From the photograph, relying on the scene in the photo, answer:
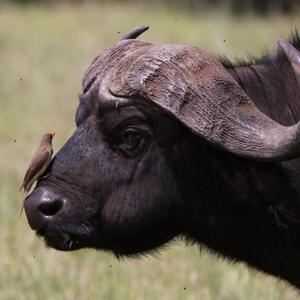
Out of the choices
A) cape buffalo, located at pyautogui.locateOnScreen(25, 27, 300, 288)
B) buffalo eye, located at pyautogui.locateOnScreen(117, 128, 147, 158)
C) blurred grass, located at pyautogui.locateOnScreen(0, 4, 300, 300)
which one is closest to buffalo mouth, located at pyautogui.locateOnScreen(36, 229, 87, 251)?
cape buffalo, located at pyautogui.locateOnScreen(25, 27, 300, 288)

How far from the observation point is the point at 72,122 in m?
11.0

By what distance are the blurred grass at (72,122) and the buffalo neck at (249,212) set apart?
443 mm

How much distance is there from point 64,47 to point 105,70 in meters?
10.9

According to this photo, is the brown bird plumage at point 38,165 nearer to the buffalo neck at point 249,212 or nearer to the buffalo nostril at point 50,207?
the buffalo nostril at point 50,207

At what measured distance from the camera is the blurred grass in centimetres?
636

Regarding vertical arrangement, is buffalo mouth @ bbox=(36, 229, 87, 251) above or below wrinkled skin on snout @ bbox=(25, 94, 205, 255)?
below

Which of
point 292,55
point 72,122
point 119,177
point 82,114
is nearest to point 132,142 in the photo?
point 119,177

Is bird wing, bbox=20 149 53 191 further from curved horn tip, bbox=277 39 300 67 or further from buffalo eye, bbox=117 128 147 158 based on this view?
curved horn tip, bbox=277 39 300 67

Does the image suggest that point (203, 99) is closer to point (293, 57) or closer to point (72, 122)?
point (293, 57)

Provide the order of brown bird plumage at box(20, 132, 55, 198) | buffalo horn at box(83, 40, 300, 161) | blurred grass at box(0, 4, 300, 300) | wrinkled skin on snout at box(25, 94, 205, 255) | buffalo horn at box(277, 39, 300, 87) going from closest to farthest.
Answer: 1. buffalo horn at box(277, 39, 300, 87)
2. buffalo horn at box(83, 40, 300, 161)
3. wrinkled skin on snout at box(25, 94, 205, 255)
4. brown bird plumage at box(20, 132, 55, 198)
5. blurred grass at box(0, 4, 300, 300)

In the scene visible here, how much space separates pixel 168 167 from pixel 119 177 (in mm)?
216

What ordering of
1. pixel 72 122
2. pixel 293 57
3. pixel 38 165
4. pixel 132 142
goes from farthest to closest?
pixel 72 122
pixel 38 165
pixel 132 142
pixel 293 57

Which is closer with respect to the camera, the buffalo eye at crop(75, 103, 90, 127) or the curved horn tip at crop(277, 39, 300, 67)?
the curved horn tip at crop(277, 39, 300, 67)

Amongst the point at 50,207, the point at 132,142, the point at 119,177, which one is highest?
the point at 132,142
